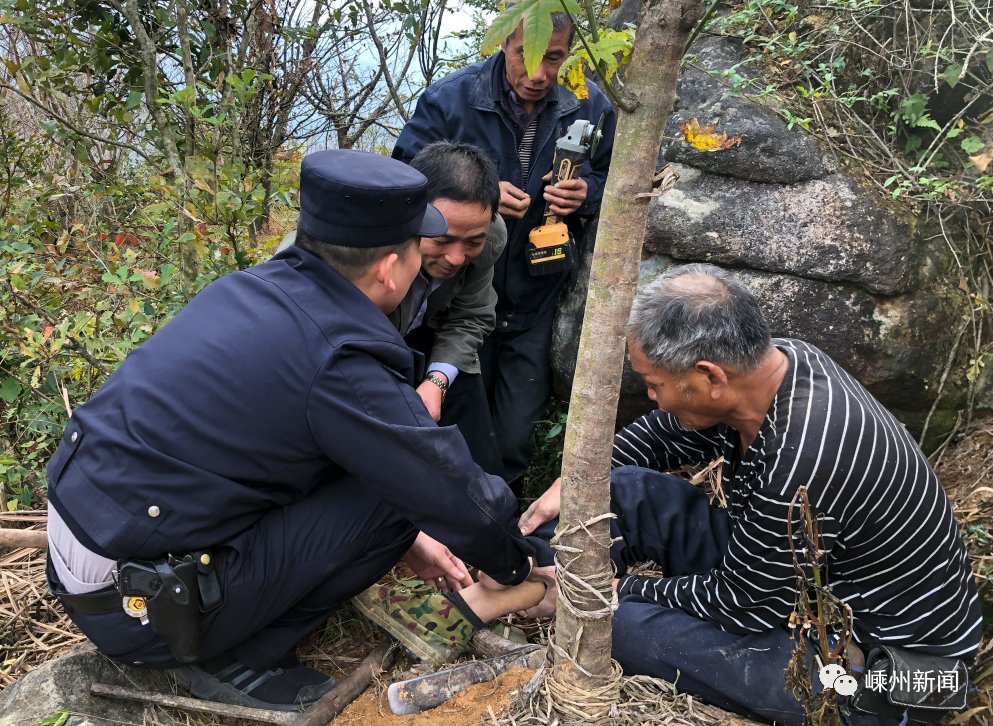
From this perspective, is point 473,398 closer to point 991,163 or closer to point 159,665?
point 159,665

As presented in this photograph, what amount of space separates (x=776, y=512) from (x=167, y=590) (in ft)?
5.49

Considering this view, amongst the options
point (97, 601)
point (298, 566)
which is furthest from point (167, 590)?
point (298, 566)

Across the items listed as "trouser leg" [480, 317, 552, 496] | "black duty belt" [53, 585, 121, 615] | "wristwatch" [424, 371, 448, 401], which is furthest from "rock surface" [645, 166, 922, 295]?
"black duty belt" [53, 585, 121, 615]

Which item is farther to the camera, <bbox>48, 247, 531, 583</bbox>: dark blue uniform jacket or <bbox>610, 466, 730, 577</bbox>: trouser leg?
<bbox>610, 466, 730, 577</bbox>: trouser leg

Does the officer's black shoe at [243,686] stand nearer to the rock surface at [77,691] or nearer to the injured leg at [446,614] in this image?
the rock surface at [77,691]

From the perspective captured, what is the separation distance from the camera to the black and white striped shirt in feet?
6.63

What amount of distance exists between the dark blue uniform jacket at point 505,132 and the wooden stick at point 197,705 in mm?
2036

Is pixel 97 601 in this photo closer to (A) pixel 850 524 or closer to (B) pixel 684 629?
(B) pixel 684 629

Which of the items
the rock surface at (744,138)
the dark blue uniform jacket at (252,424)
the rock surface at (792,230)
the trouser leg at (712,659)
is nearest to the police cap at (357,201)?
the dark blue uniform jacket at (252,424)

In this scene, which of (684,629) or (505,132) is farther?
(505,132)

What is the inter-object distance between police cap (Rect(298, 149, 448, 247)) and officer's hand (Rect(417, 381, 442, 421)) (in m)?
1.03

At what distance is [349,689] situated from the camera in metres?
2.48

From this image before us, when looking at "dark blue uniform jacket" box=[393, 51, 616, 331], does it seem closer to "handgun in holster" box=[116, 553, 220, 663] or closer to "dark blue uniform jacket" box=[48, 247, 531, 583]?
"dark blue uniform jacket" box=[48, 247, 531, 583]

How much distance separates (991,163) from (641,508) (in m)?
2.17
